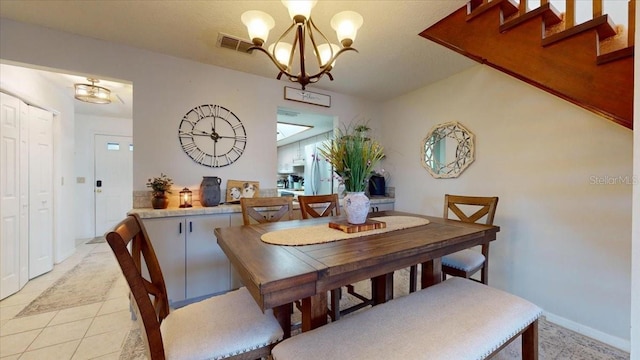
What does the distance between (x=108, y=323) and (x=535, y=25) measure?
152 inches

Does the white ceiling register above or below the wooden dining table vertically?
above

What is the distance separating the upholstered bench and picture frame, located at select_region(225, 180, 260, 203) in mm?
1945

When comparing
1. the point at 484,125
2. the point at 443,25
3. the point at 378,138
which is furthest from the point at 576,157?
the point at 378,138

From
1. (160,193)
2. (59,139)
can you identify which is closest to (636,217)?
(160,193)

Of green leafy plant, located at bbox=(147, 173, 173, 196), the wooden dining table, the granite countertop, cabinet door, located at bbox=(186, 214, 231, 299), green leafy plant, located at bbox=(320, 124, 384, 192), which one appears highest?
green leafy plant, located at bbox=(320, 124, 384, 192)

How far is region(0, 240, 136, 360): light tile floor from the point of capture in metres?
1.63

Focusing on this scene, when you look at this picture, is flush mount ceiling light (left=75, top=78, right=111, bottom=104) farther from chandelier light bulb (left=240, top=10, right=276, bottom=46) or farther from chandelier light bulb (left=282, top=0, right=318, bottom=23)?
chandelier light bulb (left=282, top=0, right=318, bottom=23)

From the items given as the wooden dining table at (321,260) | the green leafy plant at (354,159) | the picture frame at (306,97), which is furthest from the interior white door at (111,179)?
the green leafy plant at (354,159)

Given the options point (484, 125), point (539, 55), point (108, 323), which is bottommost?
point (108, 323)

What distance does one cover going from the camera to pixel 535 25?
1669 millimetres

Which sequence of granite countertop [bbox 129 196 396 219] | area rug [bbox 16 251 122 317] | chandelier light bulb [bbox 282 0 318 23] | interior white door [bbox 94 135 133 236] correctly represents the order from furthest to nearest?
1. interior white door [bbox 94 135 133 236]
2. area rug [bbox 16 251 122 317]
3. granite countertop [bbox 129 196 396 219]
4. chandelier light bulb [bbox 282 0 318 23]

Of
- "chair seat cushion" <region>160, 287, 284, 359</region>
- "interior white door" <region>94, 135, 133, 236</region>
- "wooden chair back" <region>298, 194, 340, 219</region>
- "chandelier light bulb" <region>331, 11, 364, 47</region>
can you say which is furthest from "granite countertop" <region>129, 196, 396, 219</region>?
"interior white door" <region>94, 135, 133, 236</region>

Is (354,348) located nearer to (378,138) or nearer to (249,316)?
(249,316)

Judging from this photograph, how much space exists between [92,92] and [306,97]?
2.68 meters
